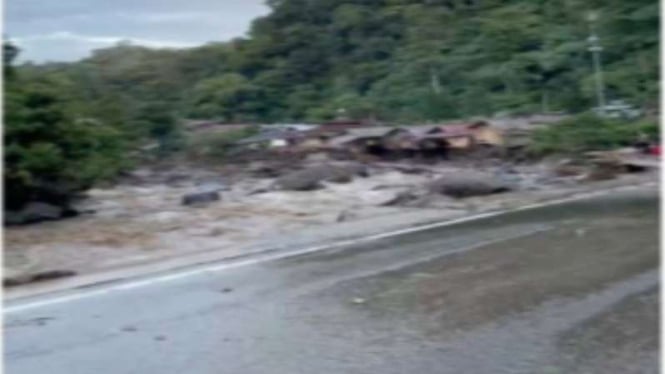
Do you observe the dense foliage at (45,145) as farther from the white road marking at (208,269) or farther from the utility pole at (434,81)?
the utility pole at (434,81)

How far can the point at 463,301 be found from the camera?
7914mm

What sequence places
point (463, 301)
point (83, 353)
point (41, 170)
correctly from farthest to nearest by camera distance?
point (41, 170) < point (463, 301) < point (83, 353)

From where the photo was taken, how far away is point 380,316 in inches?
295

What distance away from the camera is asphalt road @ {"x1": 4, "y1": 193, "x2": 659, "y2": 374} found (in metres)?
6.24

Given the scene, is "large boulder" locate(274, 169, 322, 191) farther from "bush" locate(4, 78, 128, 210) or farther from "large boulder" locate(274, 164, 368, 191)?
"bush" locate(4, 78, 128, 210)

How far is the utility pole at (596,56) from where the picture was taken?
38000mm

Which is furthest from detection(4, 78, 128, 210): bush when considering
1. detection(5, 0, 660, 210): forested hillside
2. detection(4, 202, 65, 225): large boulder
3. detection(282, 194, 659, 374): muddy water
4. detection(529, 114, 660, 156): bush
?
detection(529, 114, 660, 156): bush

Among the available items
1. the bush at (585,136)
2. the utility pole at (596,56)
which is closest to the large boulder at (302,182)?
the bush at (585,136)

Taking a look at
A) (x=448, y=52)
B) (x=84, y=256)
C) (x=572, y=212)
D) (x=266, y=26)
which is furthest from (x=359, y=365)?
(x=266, y=26)

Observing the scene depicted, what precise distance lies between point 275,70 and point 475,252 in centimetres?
4078

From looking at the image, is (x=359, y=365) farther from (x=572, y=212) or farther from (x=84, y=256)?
(x=572, y=212)

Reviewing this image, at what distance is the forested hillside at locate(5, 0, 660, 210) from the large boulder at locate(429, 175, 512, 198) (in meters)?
8.87

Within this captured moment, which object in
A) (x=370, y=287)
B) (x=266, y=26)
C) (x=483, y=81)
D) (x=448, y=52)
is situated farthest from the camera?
(x=266, y=26)

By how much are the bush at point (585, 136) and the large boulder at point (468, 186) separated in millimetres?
8724
